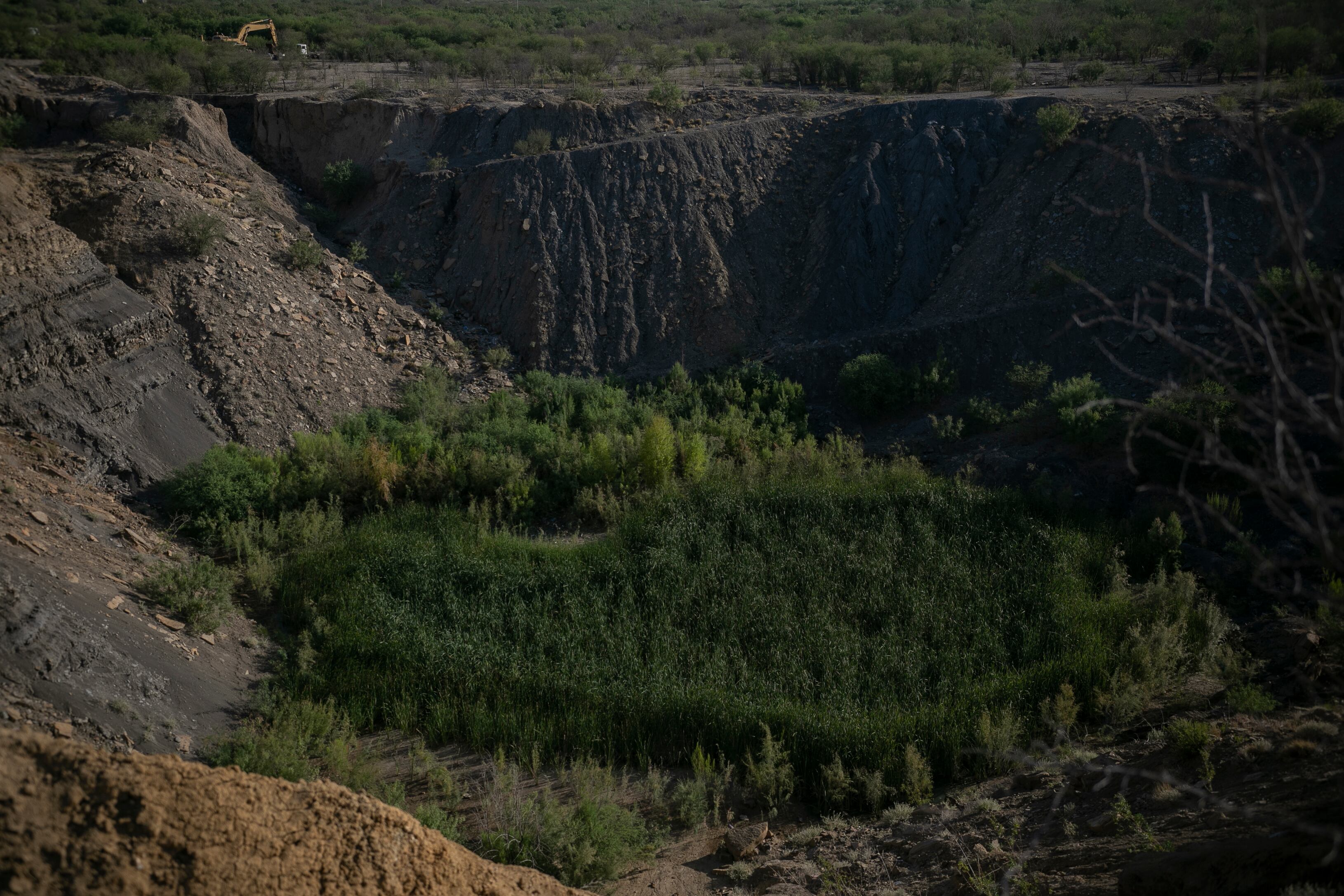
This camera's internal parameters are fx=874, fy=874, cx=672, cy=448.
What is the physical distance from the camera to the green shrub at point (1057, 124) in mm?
18125

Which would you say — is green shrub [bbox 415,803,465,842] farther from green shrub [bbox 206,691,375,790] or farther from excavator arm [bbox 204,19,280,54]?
excavator arm [bbox 204,19,280,54]

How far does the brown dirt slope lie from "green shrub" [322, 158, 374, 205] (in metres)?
17.0

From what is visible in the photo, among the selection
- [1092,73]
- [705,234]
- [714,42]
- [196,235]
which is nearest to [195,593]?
[196,235]

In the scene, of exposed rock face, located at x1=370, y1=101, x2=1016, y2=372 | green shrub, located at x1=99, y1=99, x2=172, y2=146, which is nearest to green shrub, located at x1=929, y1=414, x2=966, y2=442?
exposed rock face, located at x1=370, y1=101, x2=1016, y2=372

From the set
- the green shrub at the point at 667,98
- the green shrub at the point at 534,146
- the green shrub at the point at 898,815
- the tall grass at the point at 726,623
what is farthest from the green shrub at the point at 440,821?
the green shrub at the point at 667,98

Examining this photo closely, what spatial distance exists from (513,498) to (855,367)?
6.69 meters

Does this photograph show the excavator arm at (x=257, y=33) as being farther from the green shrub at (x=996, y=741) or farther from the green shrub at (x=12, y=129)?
the green shrub at (x=996, y=741)

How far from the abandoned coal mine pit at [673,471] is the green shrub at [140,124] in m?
0.10

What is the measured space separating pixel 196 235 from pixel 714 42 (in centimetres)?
2090

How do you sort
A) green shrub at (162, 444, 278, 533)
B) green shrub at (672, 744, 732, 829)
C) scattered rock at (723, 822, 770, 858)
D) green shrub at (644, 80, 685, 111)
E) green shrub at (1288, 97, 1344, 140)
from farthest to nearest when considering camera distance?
1. green shrub at (644, 80, 685, 111)
2. green shrub at (1288, 97, 1344, 140)
3. green shrub at (162, 444, 278, 533)
4. green shrub at (672, 744, 732, 829)
5. scattered rock at (723, 822, 770, 858)

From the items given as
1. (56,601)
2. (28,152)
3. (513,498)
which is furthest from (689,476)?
(28,152)

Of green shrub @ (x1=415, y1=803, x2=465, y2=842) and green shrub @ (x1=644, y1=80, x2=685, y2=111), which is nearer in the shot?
green shrub @ (x1=415, y1=803, x2=465, y2=842)

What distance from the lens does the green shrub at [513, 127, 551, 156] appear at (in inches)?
771

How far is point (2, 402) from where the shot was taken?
11516 mm
